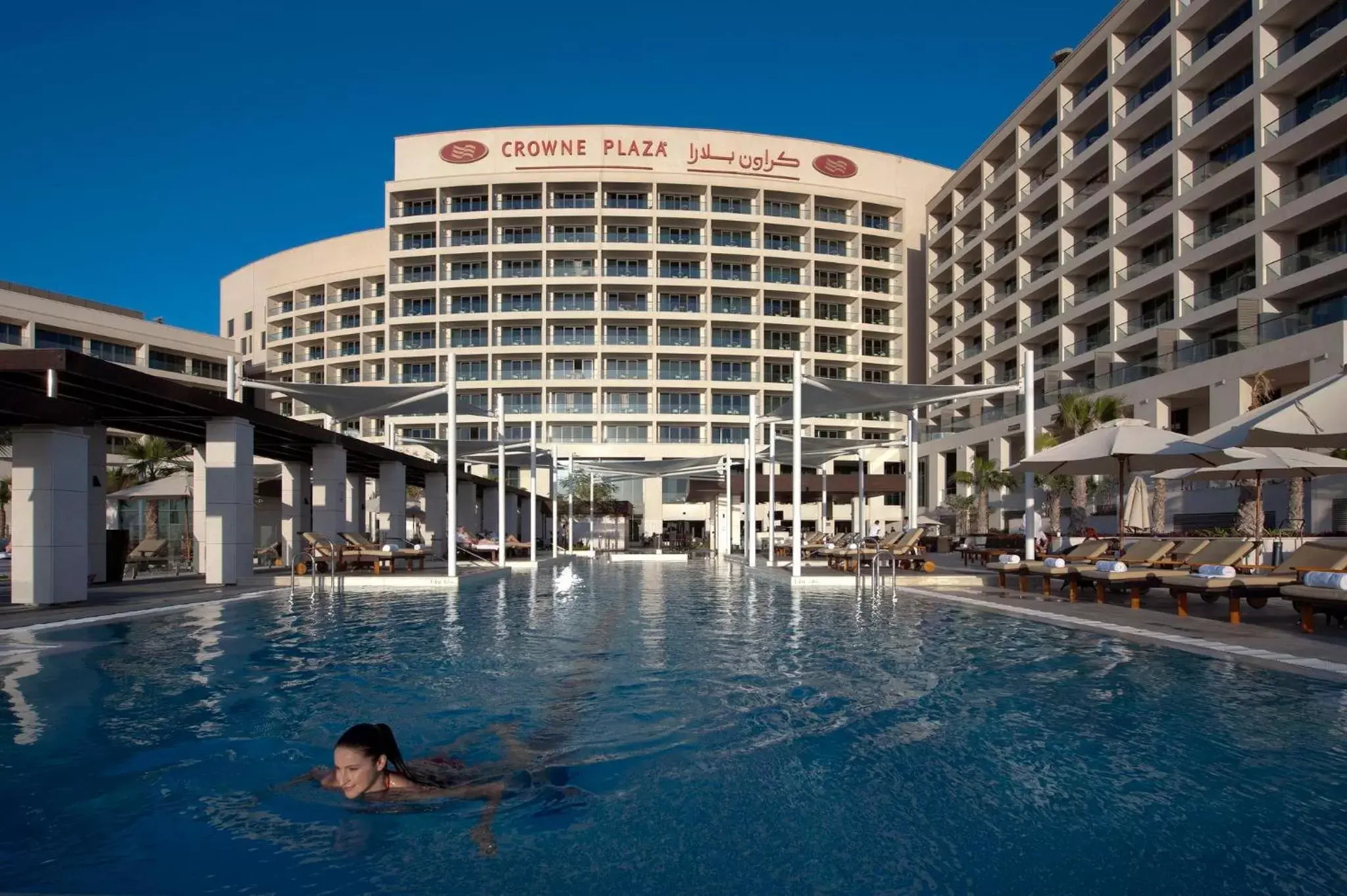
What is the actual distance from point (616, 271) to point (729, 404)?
11085mm

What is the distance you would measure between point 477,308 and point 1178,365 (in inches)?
1620

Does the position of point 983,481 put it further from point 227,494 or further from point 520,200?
point 520,200

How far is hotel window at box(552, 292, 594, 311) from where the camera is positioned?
57938 millimetres

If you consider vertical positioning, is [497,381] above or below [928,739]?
above

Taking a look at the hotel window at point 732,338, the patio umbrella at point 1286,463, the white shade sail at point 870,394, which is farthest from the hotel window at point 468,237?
the patio umbrella at point 1286,463

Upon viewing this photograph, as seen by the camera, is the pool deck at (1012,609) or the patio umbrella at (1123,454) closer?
the pool deck at (1012,609)

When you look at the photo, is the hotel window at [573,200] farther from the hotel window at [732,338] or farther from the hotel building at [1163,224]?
the hotel building at [1163,224]

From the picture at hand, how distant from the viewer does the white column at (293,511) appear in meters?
20.2

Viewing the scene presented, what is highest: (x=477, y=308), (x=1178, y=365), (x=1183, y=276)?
(x=477, y=308)

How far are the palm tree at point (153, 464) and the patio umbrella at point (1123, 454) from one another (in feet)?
75.8

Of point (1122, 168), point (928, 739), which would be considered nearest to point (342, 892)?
point (928, 739)

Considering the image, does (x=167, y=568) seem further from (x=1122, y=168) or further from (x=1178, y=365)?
(x=1122, y=168)

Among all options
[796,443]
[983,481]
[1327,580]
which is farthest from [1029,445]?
[983,481]

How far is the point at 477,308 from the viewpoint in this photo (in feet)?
193
